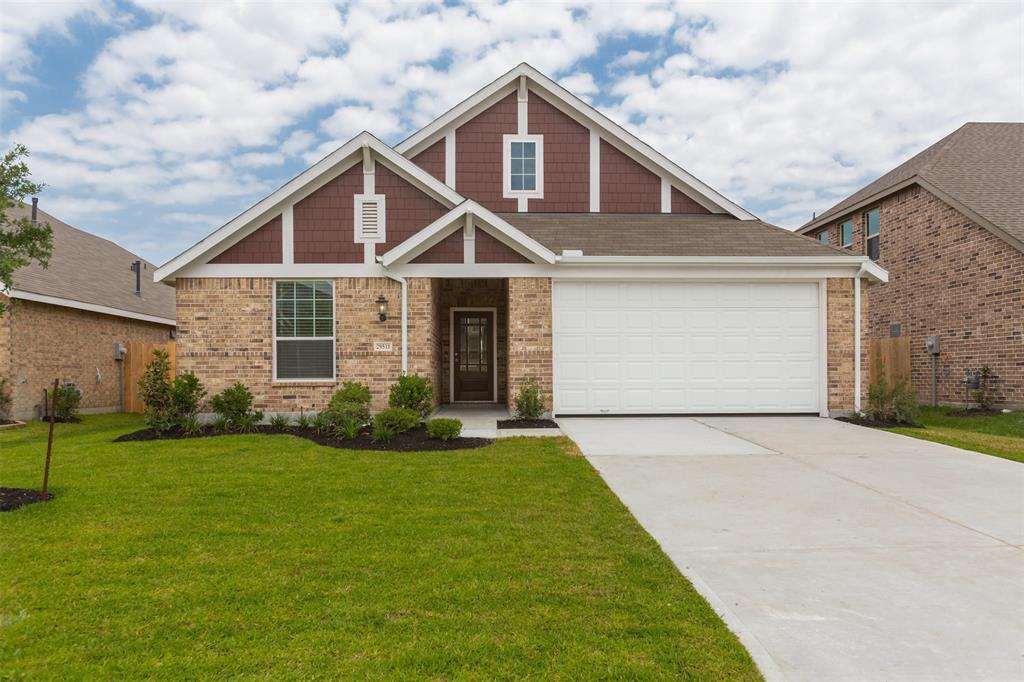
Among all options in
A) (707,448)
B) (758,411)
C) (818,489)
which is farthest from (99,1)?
(758,411)

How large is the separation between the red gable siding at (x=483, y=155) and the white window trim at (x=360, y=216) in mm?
3409

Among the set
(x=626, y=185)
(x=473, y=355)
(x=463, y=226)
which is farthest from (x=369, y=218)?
(x=626, y=185)

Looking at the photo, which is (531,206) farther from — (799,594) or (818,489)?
(799,594)

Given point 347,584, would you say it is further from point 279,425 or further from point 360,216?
point 360,216

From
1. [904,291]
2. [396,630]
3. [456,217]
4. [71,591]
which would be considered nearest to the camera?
[396,630]

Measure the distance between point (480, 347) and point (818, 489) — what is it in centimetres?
993

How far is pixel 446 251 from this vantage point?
1127cm

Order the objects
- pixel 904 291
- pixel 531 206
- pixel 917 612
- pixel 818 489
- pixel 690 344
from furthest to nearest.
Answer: pixel 904 291 → pixel 531 206 → pixel 690 344 → pixel 818 489 → pixel 917 612

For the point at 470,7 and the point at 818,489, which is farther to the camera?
the point at 470,7

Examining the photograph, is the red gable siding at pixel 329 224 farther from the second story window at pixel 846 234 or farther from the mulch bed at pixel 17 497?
the second story window at pixel 846 234

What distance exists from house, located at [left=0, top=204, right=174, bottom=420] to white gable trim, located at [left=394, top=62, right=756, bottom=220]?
8872 mm

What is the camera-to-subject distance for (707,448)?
8211 millimetres

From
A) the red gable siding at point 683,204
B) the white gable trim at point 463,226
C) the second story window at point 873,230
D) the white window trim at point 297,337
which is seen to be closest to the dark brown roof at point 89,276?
the white window trim at point 297,337

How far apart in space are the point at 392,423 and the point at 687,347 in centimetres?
620
